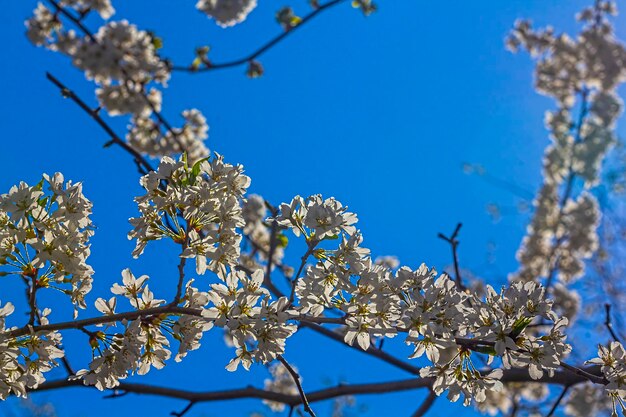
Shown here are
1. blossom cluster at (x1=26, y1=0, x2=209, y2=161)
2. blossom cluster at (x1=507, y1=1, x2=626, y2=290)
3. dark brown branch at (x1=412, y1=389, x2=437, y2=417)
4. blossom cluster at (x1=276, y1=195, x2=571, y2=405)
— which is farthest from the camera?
blossom cluster at (x1=507, y1=1, x2=626, y2=290)

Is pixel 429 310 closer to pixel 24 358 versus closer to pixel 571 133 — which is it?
pixel 24 358

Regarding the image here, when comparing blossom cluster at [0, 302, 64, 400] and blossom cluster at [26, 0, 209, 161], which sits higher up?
blossom cluster at [26, 0, 209, 161]

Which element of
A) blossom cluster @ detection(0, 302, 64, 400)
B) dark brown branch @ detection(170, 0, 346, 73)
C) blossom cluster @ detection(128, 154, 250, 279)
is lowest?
blossom cluster @ detection(0, 302, 64, 400)

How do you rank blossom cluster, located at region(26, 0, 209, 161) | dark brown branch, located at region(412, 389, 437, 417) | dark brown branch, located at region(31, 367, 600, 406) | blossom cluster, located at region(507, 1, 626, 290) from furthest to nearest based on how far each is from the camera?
blossom cluster, located at region(507, 1, 626, 290) → blossom cluster, located at region(26, 0, 209, 161) → dark brown branch, located at region(412, 389, 437, 417) → dark brown branch, located at region(31, 367, 600, 406)

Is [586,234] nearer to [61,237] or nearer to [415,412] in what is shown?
[415,412]

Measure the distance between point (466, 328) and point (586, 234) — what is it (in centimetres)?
1004

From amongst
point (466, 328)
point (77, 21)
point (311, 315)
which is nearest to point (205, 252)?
point (311, 315)

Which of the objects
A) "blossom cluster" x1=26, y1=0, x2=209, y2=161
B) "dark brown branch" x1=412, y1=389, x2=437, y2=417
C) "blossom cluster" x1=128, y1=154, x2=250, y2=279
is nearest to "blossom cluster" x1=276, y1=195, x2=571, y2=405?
"blossom cluster" x1=128, y1=154, x2=250, y2=279

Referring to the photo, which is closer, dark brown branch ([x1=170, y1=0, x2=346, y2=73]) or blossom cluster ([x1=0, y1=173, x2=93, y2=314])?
blossom cluster ([x1=0, y1=173, x2=93, y2=314])

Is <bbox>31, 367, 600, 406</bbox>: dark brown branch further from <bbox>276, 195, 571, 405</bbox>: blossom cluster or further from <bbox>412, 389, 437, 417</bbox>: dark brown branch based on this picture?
<bbox>276, 195, 571, 405</bbox>: blossom cluster

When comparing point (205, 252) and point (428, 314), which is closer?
point (428, 314)

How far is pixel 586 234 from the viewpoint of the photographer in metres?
11.0

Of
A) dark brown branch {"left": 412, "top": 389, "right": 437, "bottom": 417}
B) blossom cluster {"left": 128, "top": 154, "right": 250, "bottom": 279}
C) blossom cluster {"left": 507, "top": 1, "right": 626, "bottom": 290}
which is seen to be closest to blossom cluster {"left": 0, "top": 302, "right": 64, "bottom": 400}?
blossom cluster {"left": 128, "top": 154, "right": 250, "bottom": 279}

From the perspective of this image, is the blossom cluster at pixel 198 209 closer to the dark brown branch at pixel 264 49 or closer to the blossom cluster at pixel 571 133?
the dark brown branch at pixel 264 49
